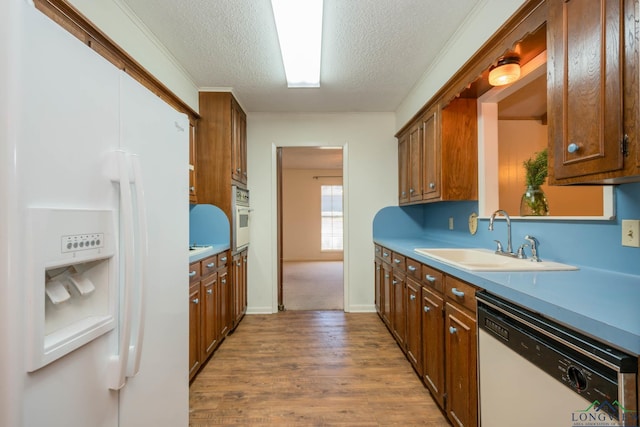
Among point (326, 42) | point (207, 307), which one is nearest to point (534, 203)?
point (326, 42)

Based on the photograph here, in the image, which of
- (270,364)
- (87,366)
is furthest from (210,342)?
A: (87,366)

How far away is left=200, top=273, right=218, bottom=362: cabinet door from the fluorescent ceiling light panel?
6.21 feet

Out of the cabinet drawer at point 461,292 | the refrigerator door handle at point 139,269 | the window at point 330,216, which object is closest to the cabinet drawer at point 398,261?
the cabinet drawer at point 461,292

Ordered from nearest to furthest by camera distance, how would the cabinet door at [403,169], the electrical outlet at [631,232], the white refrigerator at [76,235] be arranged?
the white refrigerator at [76,235] < the electrical outlet at [631,232] < the cabinet door at [403,169]

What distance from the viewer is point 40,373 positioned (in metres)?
0.65

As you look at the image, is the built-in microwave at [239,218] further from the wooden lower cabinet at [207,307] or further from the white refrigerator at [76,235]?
the white refrigerator at [76,235]

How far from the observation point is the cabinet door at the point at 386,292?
9.06 feet

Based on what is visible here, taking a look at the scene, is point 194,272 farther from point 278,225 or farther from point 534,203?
point 534,203

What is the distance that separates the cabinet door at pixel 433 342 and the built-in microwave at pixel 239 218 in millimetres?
1826

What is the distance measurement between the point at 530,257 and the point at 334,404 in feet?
4.90

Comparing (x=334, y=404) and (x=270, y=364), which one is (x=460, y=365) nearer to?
(x=334, y=404)

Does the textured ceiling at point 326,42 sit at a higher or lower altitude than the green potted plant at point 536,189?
higher

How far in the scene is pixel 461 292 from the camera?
1409mm

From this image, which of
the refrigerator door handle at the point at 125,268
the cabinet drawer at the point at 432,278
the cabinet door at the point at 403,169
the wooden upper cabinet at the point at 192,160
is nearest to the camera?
the refrigerator door handle at the point at 125,268
